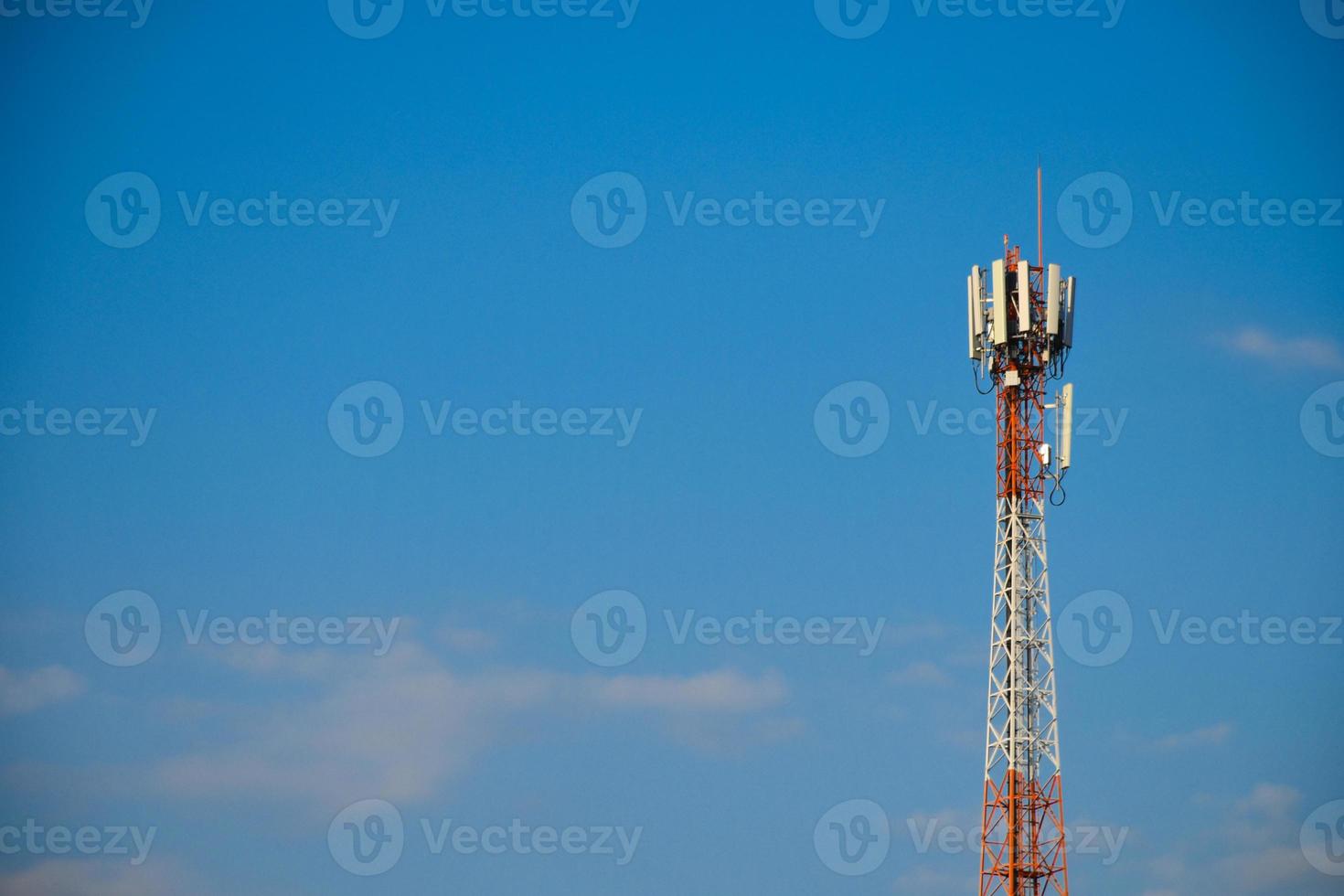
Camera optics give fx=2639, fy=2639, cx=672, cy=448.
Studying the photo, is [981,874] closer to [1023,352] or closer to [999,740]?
[999,740]

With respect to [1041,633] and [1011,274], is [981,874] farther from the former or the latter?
[1011,274]

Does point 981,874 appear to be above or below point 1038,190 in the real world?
below

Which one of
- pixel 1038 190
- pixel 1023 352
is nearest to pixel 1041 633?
pixel 1023 352

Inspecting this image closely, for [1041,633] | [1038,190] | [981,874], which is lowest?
[981,874]

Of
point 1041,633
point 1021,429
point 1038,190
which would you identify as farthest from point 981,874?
point 1038,190

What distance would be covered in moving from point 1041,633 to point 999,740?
16.7 feet

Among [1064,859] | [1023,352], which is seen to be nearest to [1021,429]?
[1023,352]

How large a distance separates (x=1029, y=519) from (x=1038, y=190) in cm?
1522

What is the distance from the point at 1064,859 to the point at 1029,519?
15064 mm

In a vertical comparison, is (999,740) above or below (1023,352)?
below

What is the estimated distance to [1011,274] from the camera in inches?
4690

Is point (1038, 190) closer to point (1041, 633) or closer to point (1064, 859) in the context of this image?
point (1041, 633)

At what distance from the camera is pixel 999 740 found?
117 metres

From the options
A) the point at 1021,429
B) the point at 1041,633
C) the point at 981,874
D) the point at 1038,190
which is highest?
the point at 1038,190
